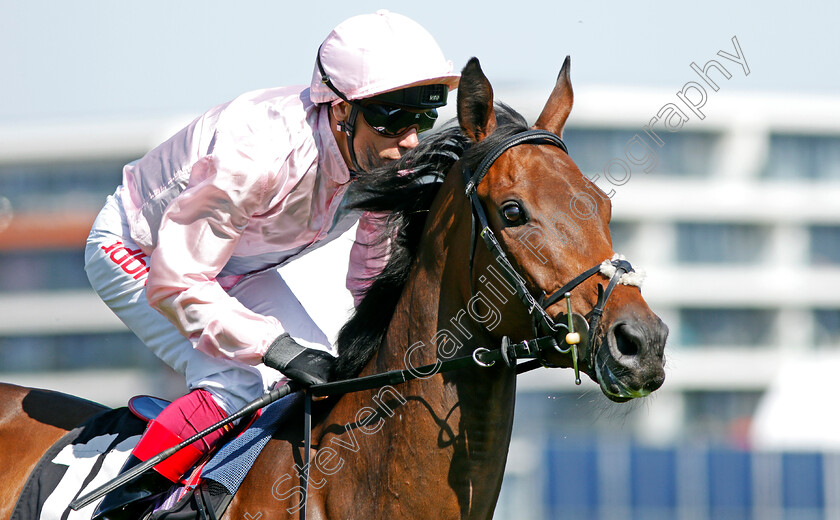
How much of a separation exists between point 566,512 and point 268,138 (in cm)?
1211

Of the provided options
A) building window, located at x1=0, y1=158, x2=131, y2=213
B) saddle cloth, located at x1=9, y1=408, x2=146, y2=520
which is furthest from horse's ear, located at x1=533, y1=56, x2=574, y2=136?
building window, located at x1=0, y1=158, x2=131, y2=213

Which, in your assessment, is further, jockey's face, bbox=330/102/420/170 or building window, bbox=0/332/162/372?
building window, bbox=0/332/162/372

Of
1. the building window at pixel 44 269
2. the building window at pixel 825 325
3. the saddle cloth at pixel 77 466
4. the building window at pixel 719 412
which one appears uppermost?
the saddle cloth at pixel 77 466

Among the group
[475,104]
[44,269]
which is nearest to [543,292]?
[475,104]

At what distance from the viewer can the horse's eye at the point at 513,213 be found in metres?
2.60

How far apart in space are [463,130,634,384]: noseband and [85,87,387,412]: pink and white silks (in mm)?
583

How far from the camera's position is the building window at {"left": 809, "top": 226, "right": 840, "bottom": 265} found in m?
44.6

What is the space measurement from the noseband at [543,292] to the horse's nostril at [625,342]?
0.07 meters

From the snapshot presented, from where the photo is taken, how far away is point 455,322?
109 inches

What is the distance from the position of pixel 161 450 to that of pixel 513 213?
1.36 meters

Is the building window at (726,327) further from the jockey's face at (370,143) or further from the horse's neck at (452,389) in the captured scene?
the horse's neck at (452,389)

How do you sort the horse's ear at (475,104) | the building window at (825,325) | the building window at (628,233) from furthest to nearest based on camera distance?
1. the building window at (825,325)
2. the building window at (628,233)
3. the horse's ear at (475,104)

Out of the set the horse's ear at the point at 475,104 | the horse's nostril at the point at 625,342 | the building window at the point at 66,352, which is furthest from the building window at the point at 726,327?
the horse's nostril at the point at 625,342

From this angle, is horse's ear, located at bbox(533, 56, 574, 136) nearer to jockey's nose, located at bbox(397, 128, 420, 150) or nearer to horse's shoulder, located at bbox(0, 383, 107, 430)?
jockey's nose, located at bbox(397, 128, 420, 150)
